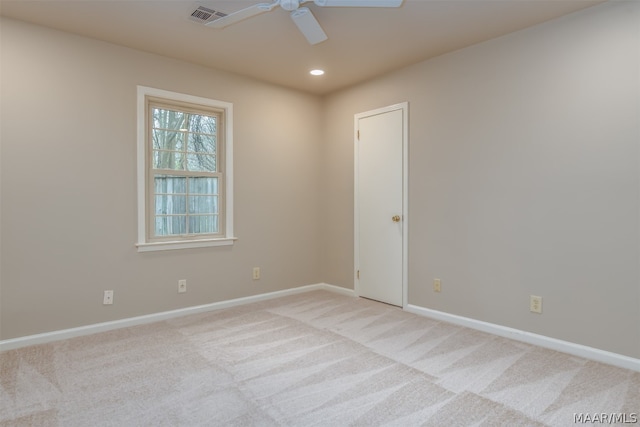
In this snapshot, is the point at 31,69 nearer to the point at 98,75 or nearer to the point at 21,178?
the point at 98,75

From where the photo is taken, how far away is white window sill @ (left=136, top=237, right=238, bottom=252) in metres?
3.34

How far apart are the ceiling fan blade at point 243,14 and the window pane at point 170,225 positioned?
1809 millimetres

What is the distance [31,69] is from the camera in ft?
9.23

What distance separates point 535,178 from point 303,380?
2.27 m

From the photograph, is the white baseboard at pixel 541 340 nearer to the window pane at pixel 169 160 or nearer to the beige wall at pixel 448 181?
the beige wall at pixel 448 181

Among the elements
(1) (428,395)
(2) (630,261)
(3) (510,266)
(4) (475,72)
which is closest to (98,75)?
(4) (475,72)

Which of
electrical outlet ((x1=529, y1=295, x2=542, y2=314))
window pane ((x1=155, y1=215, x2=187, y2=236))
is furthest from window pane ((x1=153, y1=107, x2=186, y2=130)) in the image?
electrical outlet ((x1=529, y1=295, x2=542, y2=314))

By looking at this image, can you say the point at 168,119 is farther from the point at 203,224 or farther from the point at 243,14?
the point at 243,14

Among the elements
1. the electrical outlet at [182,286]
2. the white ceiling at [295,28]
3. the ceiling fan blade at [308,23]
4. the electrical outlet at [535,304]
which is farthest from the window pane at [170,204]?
the electrical outlet at [535,304]

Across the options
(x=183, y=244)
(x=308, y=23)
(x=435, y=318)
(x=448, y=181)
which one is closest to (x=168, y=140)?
(x=183, y=244)

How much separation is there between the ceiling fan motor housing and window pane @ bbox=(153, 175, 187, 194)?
1989mm

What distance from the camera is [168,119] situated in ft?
11.7

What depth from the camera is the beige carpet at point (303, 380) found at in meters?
1.91

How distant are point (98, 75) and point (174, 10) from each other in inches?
39.8
